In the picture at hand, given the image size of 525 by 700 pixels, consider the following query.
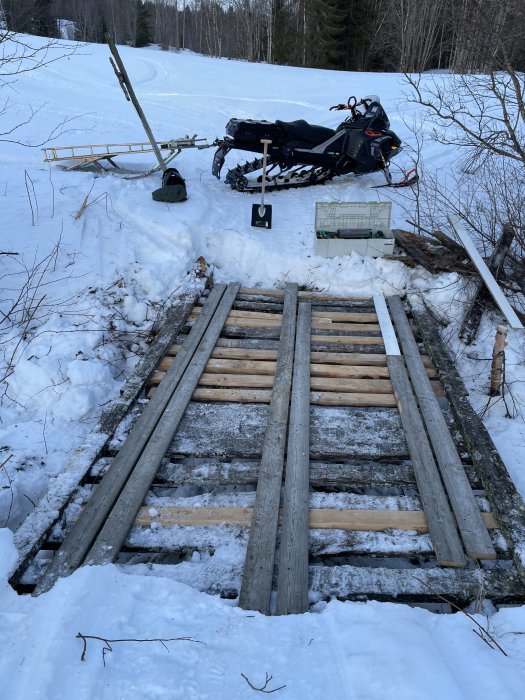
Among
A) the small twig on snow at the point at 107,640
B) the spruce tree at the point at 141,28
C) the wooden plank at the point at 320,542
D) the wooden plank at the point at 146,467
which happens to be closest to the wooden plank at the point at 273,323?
the wooden plank at the point at 146,467

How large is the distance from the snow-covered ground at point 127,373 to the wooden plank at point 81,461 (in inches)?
3.6

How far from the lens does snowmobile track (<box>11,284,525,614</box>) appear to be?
2123 millimetres

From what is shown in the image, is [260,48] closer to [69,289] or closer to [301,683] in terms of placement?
[69,289]

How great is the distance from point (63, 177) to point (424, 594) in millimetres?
5912

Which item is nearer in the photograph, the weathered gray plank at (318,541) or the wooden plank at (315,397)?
the weathered gray plank at (318,541)

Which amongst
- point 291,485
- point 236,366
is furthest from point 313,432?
point 236,366

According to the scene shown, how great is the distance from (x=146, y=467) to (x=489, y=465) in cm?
183

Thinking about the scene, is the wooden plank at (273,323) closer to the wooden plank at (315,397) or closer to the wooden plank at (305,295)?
the wooden plank at (305,295)

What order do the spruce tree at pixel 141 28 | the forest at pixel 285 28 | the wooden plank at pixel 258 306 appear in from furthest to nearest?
the spruce tree at pixel 141 28, the forest at pixel 285 28, the wooden plank at pixel 258 306

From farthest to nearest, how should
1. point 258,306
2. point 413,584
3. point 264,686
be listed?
point 258,306 < point 413,584 < point 264,686

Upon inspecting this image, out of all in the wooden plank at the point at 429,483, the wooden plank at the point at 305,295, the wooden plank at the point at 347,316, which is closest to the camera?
the wooden plank at the point at 429,483

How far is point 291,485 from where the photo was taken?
2547 millimetres

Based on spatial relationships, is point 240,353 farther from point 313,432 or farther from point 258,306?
point 313,432

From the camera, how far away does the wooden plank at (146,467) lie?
2.19m
